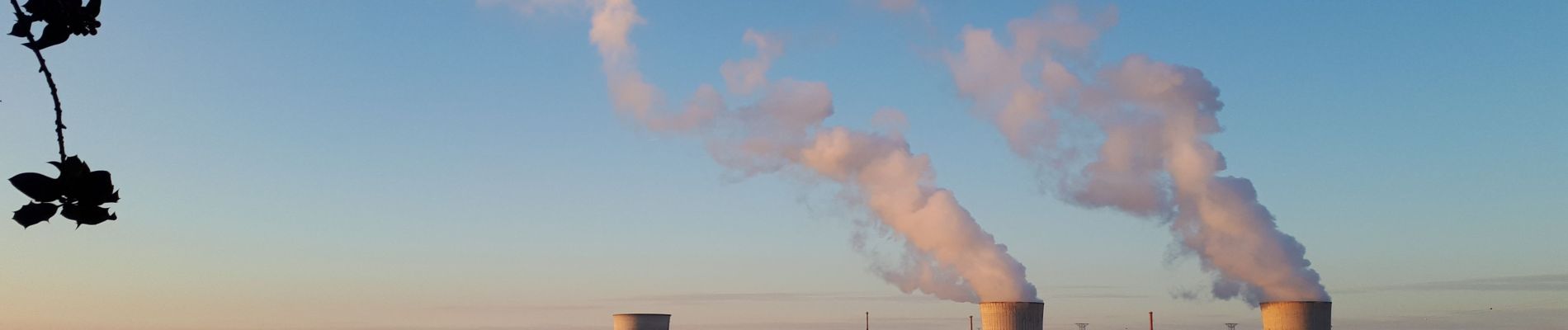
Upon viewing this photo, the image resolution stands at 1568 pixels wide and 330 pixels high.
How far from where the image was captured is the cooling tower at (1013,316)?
61.8 metres

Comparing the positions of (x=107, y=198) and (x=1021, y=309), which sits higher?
(x=1021, y=309)

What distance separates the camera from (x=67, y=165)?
4066 mm

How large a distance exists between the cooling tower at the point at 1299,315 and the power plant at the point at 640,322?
28.6m

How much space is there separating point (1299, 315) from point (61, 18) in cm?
6041

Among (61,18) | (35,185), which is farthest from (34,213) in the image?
(61,18)

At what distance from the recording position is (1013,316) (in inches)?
2430

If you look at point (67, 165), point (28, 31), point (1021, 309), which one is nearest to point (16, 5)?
point (28, 31)

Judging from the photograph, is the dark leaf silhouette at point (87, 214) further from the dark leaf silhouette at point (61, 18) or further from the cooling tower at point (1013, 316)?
the cooling tower at point (1013, 316)

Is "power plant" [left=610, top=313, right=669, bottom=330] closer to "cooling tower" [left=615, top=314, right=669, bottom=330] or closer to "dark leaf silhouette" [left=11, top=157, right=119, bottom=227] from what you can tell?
"cooling tower" [left=615, top=314, right=669, bottom=330]

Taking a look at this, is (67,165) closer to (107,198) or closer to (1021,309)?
(107,198)

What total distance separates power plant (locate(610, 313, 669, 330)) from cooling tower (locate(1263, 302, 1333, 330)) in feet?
94.0

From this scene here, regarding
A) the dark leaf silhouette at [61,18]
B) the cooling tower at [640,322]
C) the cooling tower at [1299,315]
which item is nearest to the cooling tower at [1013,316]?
the cooling tower at [1299,315]

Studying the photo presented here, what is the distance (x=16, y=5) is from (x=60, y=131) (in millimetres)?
631

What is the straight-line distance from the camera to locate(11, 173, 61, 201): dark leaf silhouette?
4.09 m
